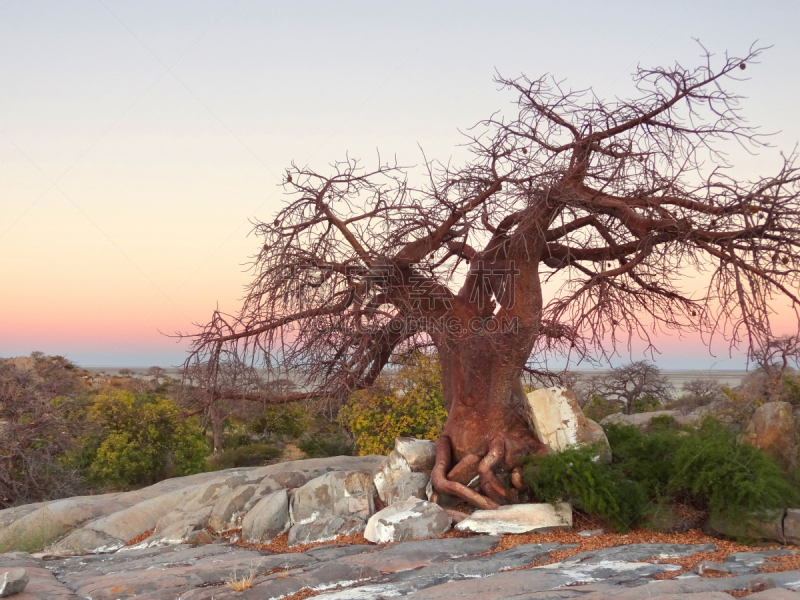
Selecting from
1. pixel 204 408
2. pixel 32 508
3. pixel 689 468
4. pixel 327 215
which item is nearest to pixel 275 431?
pixel 32 508

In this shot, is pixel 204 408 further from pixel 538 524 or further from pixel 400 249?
pixel 538 524

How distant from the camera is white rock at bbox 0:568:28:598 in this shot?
691 centimetres

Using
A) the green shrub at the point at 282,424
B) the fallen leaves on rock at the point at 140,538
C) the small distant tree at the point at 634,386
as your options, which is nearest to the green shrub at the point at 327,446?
the green shrub at the point at 282,424

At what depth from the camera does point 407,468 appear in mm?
10828

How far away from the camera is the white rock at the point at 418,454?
1084cm

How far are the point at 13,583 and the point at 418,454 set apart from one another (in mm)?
5836

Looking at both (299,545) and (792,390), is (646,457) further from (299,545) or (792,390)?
(792,390)

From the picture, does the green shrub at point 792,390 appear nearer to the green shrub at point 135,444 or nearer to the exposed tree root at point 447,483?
the exposed tree root at point 447,483

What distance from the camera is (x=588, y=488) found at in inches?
343

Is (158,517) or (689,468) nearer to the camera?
(689,468)

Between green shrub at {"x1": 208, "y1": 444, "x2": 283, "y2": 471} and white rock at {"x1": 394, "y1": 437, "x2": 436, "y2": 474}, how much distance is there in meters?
14.7

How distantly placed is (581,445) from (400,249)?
3.94 m

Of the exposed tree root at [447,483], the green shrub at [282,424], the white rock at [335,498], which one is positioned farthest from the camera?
the green shrub at [282,424]

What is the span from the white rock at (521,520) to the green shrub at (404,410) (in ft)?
27.3
